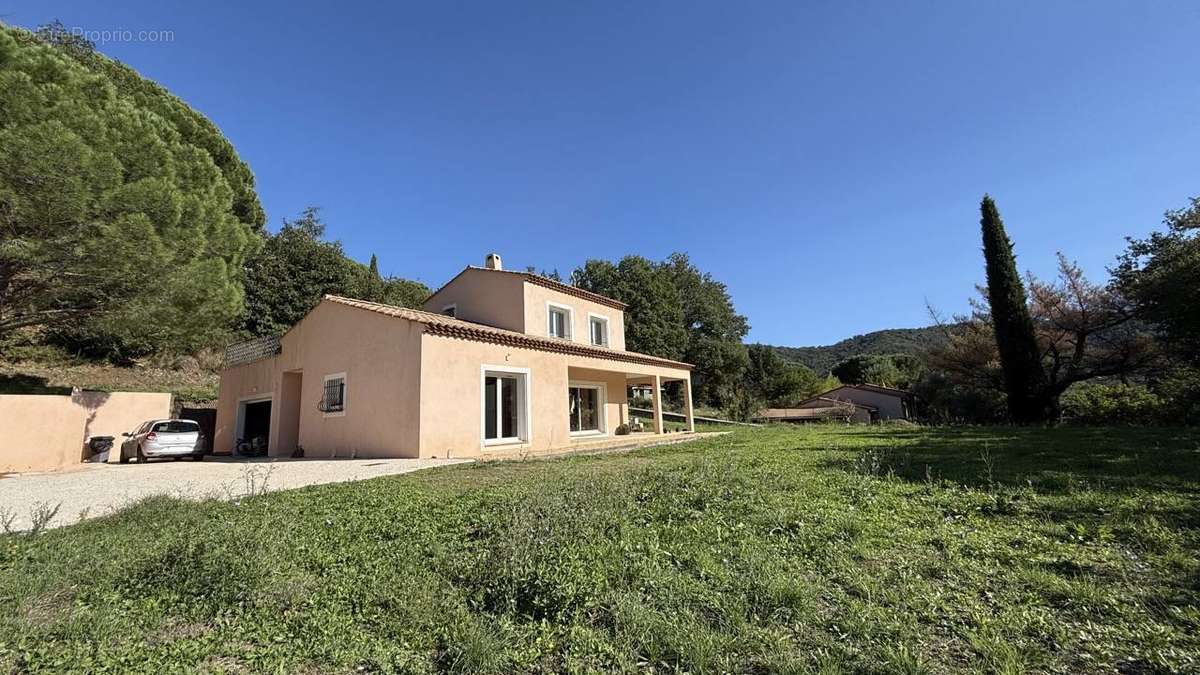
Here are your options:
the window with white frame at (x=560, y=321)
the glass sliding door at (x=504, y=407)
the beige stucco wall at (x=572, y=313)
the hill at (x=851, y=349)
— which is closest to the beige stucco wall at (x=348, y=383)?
the glass sliding door at (x=504, y=407)

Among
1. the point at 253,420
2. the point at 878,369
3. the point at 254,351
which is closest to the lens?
the point at 254,351

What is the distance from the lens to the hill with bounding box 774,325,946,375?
244ft

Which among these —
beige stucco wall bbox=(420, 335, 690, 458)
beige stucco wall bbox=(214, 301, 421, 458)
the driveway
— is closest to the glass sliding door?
beige stucco wall bbox=(420, 335, 690, 458)

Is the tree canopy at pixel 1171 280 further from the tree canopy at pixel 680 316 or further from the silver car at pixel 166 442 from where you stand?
the silver car at pixel 166 442

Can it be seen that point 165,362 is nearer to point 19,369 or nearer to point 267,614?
point 19,369

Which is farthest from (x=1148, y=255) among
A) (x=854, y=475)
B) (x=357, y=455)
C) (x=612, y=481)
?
(x=357, y=455)

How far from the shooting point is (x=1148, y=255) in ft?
69.2

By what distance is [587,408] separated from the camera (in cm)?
2100

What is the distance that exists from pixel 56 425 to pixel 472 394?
12.2 metres

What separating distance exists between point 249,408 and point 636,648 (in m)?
21.0

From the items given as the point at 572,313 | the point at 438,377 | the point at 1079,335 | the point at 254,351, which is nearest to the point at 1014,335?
the point at 1079,335

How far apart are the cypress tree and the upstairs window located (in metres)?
18.4

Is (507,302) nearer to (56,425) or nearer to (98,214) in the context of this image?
(98,214)

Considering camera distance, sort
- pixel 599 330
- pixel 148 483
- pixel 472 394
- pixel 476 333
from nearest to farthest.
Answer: pixel 148 483, pixel 472 394, pixel 476 333, pixel 599 330
